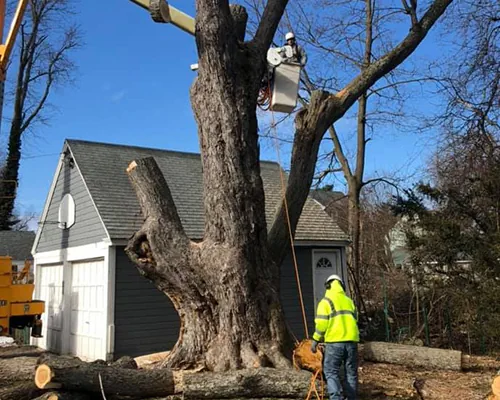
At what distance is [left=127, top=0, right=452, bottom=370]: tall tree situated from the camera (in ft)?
22.7

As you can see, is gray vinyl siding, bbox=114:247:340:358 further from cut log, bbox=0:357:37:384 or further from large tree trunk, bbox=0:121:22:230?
large tree trunk, bbox=0:121:22:230

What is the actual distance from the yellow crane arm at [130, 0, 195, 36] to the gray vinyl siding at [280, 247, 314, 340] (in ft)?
23.0

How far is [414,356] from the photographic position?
8.71 metres

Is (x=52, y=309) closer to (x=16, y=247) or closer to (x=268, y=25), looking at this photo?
(x=268, y=25)

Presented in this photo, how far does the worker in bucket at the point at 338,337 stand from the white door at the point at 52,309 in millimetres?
9708

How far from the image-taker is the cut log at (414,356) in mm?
8477

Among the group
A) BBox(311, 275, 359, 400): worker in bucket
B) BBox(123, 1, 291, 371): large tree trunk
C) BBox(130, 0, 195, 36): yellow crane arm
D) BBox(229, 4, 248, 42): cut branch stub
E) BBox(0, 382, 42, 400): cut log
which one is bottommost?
BBox(0, 382, 42, 400): cut log

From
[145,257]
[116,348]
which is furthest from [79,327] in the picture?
[145,257]

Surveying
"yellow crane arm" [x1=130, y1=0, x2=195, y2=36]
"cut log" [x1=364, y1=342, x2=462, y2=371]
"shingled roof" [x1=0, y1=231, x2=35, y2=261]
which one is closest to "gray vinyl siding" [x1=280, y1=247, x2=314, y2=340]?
"cut log" [x1=364, y1=342, x2=462, y2=371]

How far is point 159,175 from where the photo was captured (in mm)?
7820

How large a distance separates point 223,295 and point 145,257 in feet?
4.16

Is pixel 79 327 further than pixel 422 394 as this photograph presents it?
Yes

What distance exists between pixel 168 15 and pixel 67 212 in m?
7.25

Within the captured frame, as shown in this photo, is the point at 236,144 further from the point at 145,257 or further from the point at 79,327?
the point at 79,327
